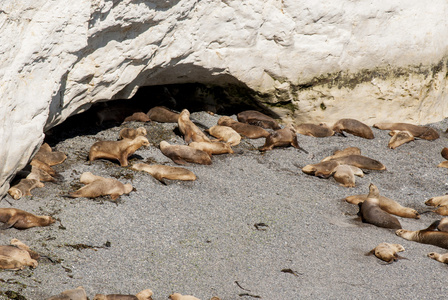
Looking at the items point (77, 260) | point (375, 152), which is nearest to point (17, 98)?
point (77, 260)

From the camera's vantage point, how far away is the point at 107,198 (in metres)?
6.14

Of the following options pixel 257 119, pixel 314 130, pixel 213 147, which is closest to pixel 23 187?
pixel 213 147

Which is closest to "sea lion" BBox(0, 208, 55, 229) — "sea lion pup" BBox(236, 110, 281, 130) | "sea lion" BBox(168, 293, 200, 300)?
"sea lion" BBox(168, 293, 200, 300)

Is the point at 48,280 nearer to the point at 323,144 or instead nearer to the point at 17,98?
the point at 17,98

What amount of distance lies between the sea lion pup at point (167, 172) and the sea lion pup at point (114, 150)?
29 centimetres

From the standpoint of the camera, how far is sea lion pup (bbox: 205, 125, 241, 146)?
852 cm

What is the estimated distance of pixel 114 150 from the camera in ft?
24.0

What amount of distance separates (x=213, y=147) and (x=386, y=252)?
318 cm

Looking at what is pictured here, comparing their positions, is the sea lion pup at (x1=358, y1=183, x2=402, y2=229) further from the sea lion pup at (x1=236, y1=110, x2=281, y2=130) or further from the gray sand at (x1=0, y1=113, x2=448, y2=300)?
the sea lion pup at (x1=236, y1=110, x2=281, y2=130)

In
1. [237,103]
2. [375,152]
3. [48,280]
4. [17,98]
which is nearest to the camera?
[48,280]

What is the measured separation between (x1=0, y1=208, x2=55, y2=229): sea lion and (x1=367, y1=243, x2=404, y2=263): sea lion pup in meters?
3.31

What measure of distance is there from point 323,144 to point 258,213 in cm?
312

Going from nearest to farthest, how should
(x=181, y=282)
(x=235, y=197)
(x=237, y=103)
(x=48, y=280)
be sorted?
(x=48, y=280)
(x=181, y=282)
(x=235, y=197)
(x=237, y=103)

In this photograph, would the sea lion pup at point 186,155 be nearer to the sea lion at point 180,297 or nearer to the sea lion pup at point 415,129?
the sea lion at point 180,297
